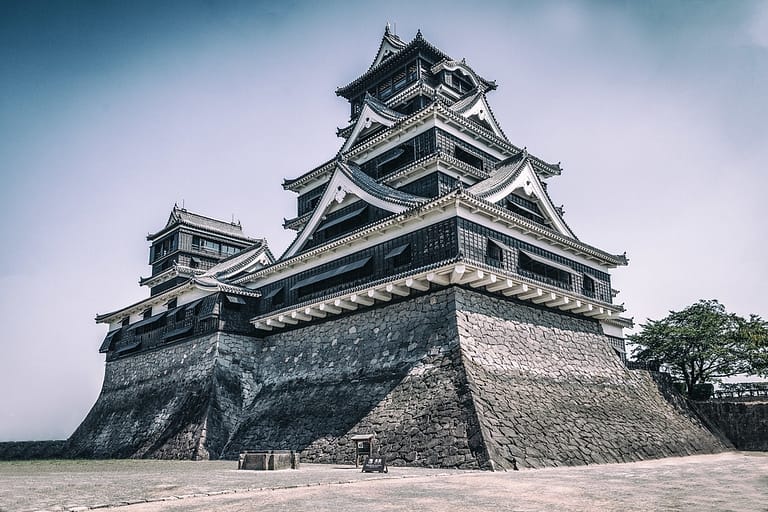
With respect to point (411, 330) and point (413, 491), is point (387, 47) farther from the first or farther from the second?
point (413, 491)

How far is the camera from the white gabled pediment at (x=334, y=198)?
23.1 metres

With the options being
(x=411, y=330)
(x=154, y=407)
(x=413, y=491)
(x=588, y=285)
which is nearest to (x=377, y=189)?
(x=411, y=330)

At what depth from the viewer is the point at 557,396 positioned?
728 inches

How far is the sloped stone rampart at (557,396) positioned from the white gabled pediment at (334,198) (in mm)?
6457

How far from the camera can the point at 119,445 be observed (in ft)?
85.8

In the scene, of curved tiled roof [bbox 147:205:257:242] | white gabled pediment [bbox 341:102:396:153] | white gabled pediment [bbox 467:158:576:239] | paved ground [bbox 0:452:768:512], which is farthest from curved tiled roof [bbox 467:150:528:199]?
curved tiled roof [bbox 147:205:257:242]

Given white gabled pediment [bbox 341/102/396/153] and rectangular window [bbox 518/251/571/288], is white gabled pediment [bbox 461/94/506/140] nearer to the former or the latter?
white gabled pediment [bbox 341/102/396/153]

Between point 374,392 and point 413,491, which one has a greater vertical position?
point 374,392

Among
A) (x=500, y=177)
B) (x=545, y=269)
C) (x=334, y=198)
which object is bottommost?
(x=545, y=269)

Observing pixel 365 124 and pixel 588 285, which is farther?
pixel 365 124

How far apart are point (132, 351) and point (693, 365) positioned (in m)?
27.6

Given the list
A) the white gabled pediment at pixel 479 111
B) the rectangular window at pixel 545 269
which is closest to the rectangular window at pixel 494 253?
the rectangular window at pixel 545 269

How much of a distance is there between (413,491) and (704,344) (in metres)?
23.2

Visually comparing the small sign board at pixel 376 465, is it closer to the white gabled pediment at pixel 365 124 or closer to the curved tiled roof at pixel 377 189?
the curved tiled roof at pixel 377 189
